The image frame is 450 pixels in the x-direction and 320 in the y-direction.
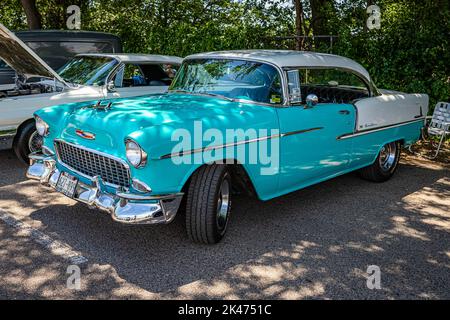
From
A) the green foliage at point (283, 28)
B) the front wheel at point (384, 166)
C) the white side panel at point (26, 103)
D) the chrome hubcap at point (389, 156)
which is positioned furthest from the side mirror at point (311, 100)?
the green foliage at point (283, 28)

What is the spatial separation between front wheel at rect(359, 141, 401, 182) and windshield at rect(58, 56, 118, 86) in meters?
3.90

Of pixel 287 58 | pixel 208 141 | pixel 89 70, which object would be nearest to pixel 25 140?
pixel 89 70

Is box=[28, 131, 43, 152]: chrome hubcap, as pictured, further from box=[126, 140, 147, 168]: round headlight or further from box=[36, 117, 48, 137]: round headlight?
box=[126, 140, 147, 168]: round headlight

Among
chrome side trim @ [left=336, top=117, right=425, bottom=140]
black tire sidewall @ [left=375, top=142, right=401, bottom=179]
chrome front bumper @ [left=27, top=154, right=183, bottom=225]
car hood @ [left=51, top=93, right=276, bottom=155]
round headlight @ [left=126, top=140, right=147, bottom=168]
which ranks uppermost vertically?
car hood @ [left=51, top=93, right=276, bottom=155]

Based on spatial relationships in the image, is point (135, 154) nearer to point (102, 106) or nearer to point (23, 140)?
point (102, 106)

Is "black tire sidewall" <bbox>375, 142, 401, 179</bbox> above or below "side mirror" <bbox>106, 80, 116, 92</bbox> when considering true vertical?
below

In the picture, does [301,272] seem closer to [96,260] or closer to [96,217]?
[96,260]

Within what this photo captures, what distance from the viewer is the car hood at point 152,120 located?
366 centimetres

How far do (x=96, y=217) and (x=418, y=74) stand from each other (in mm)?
6216

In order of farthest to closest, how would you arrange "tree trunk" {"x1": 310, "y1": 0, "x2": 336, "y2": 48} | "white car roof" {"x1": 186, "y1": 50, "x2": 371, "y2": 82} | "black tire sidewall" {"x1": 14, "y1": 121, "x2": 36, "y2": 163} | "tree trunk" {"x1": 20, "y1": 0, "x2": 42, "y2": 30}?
"tree trunk" {"x1": 20, "y1": 0, "x2": 42, "y2": 30}
"tree trunk" {"x1": 310, "y1": 0, "x2": 336, "y2": 48}
"black tire sidewall" {"x1": 14, "y1": 121, "x2": 36, "y2": 163}
"white car roof" {"x1": 186, "y1": 50, "x2": 371, "y2": 82}

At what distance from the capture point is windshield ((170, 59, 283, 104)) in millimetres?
4613

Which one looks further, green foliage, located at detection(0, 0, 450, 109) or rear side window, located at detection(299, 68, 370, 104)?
green foliage, located at detection(0, 0, 450, 109)

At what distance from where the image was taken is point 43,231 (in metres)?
4.35

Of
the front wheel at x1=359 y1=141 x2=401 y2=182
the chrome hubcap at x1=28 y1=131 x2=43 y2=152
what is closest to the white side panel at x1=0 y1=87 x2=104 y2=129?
the chrome hubcap at x1=28 y1=131 x2=43 y2=152
